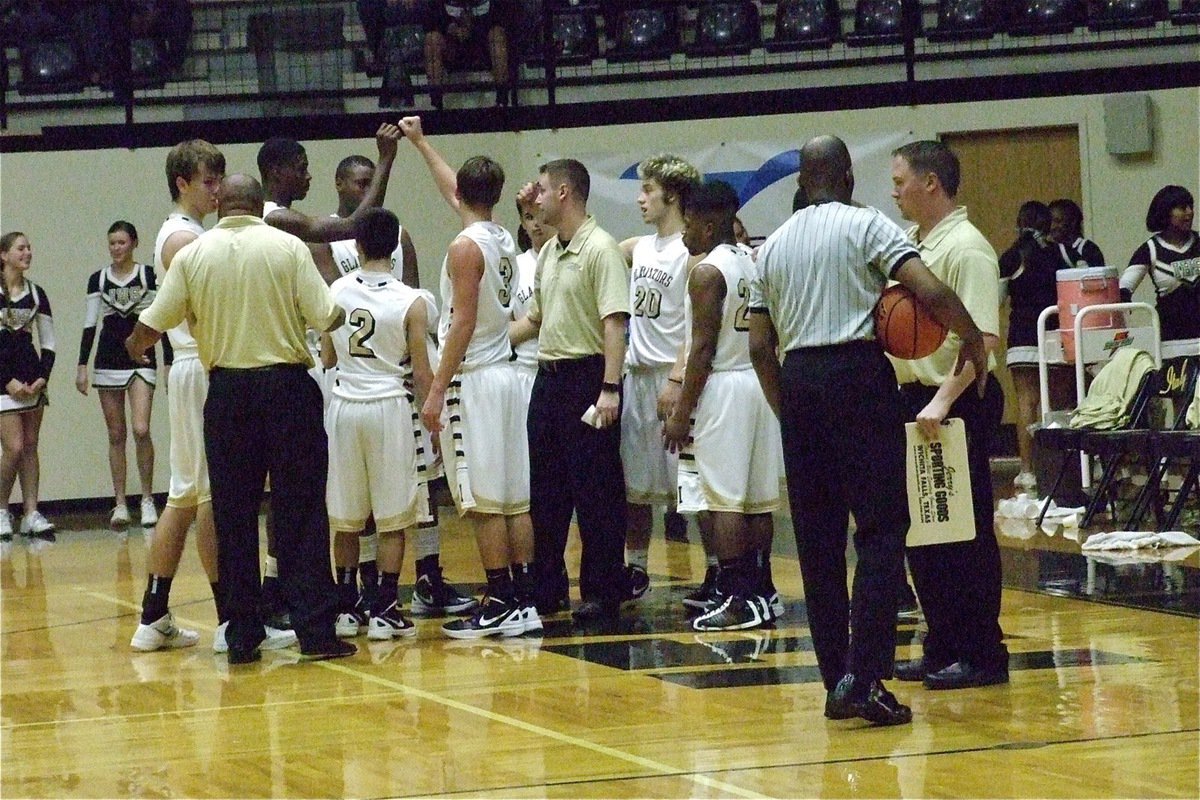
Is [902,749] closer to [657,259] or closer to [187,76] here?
[657,259]

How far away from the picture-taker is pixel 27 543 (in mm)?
11945

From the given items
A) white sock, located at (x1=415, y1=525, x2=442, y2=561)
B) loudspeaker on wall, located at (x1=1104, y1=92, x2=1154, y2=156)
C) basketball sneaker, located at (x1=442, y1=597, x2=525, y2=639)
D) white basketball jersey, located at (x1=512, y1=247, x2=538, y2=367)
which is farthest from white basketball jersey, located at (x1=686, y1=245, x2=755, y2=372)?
loudspeaker on wall, located at (x1=1104, y1=92, x2=1154, y2=156)

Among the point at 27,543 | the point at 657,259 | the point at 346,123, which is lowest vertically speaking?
the point at 27,543

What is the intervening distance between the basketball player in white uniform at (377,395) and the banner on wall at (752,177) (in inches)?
283

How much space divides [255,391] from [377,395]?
662 mm

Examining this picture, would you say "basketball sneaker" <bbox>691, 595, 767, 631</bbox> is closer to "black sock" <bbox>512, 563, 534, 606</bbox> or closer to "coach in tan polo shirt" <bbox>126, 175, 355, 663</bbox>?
"black sock" <bbox>512, 563, 534, 606</bbox>

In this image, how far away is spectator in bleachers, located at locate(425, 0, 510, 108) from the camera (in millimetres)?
14992

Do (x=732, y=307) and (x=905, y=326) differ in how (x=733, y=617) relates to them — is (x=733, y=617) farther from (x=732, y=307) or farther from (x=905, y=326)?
(x=905, y=326)

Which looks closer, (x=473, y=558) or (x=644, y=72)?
(x=473, y=558)

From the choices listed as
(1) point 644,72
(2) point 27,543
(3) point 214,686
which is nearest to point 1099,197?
(1) point 644,72

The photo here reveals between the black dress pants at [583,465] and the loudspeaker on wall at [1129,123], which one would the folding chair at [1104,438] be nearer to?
the black dress pants at [583,465]

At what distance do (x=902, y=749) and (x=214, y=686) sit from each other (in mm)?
2675

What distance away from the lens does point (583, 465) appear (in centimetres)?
743

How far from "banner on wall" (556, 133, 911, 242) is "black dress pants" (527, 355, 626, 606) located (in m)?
6.74
